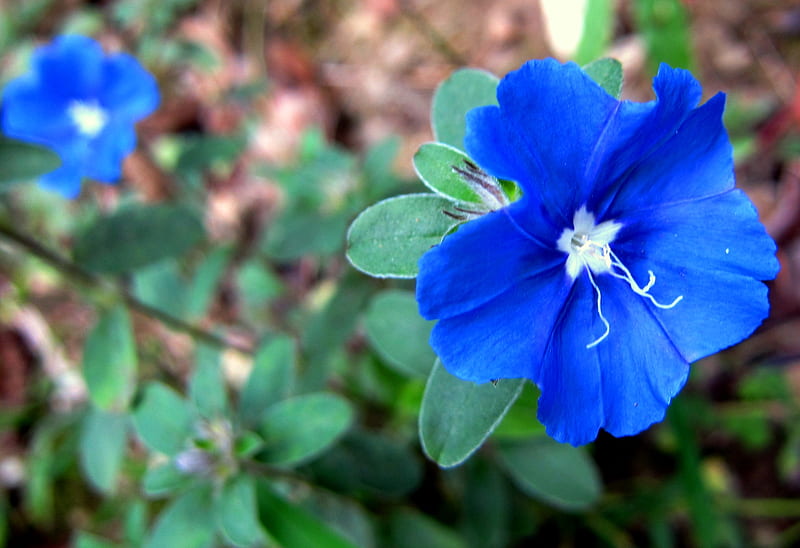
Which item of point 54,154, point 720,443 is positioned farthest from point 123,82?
point 720,443

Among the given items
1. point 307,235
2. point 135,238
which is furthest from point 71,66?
point 307,235

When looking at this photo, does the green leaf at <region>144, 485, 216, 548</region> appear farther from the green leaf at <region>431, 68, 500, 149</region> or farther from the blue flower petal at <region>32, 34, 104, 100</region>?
the blue flower petal at <region>32, 34, 104, 100</region>

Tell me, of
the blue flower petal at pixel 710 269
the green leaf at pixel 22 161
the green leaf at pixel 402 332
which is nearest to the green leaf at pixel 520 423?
the green leaf at pixel 402 332

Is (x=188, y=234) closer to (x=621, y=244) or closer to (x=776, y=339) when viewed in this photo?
(x=621, y=244)

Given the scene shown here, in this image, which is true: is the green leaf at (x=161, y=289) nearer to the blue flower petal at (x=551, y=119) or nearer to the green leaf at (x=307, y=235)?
the green leaf at (x=307, y=235)

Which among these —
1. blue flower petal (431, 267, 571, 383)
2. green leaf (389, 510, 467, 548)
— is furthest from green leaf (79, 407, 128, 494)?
blue flower petal (431, 267, 571, 383)

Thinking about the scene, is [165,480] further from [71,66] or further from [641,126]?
[71,66]
